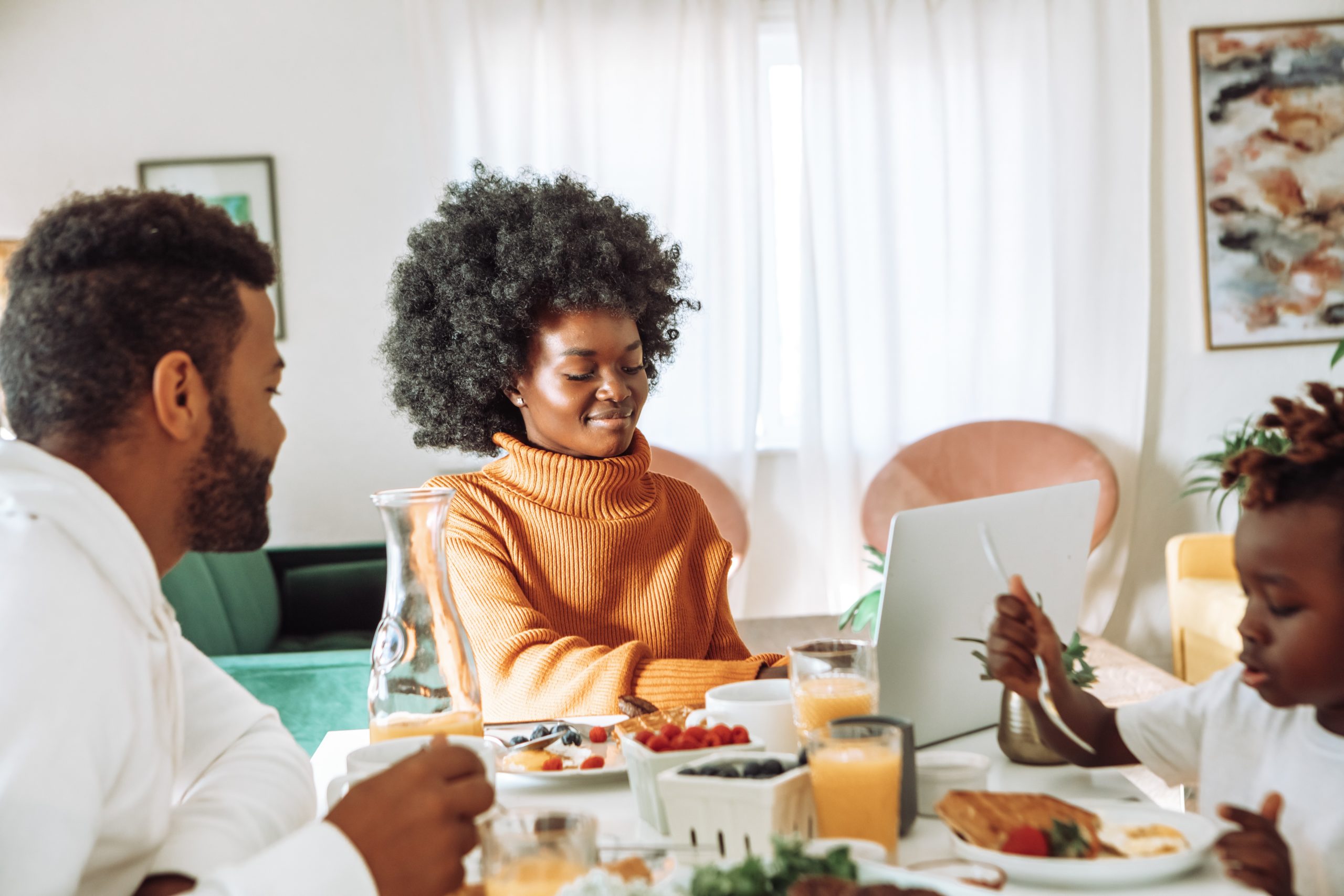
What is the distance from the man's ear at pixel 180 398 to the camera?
0.91 metres

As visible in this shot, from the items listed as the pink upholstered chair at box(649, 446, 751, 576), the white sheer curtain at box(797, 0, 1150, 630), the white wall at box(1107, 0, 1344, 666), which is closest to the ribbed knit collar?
the pink upholstered chair at box(649, 446, 751, 576)

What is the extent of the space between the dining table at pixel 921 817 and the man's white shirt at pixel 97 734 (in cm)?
18

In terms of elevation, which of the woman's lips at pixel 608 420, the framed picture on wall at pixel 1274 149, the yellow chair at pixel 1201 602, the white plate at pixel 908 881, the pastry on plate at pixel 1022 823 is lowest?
the yellow chair at pixel 1201 602

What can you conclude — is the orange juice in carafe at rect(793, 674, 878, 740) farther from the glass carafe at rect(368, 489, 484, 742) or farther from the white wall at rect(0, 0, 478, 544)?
the white wall at rect(0, 0, 478, 544)

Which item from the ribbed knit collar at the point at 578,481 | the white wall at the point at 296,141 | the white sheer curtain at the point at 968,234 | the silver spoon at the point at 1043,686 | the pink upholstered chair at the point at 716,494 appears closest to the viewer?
the silver spoon at the point at 1043,686

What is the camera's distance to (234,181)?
13.9 feet

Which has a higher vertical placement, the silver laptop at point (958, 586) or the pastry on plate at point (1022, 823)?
the silver laptop at point (958, 586)

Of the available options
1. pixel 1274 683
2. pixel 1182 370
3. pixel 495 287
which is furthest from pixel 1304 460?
pixel 1182 370


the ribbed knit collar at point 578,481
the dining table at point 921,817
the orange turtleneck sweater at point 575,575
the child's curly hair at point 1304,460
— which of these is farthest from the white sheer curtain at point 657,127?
the child's curly hair at point 1304,460

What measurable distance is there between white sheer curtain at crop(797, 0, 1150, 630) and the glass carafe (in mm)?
3419

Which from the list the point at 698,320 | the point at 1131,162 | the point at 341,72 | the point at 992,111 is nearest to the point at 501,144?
the point at 341,72

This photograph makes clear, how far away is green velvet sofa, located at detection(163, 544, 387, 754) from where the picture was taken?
257cm

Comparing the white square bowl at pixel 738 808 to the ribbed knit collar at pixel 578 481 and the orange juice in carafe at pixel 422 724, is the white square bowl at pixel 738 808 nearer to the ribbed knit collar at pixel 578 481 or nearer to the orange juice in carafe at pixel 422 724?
the orange juice in carafe at pixel 422 724

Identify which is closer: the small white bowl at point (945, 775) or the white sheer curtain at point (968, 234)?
the small white bowl at point (945, 775)
